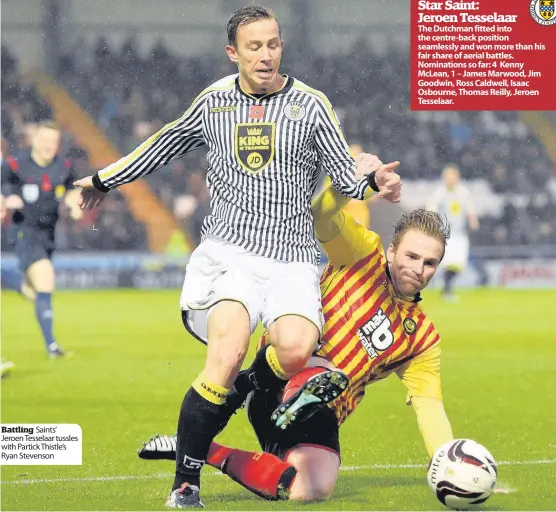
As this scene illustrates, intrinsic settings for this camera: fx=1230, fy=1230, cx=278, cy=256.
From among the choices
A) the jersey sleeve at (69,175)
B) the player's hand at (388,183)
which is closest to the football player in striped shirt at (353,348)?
the player's hand at (388,183)

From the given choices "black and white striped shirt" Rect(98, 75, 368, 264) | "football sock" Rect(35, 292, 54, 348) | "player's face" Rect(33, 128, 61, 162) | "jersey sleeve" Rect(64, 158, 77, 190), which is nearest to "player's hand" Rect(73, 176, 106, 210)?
"black and white striped shirt" Rect(98, 75, 368, 264)

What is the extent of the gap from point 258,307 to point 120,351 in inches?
311

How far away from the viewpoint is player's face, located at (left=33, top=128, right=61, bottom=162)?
36.7ft

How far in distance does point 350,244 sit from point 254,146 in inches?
25.7

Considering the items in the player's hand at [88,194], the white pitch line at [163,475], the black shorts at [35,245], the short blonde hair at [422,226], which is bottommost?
the white pitch line at [163,475]

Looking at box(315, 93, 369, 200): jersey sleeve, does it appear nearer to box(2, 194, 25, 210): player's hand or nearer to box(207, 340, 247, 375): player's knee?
box(207, 340, 247, 375): player's knee

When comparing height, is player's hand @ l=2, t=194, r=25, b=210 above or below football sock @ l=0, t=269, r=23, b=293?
above

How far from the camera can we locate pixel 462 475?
4.73 meters

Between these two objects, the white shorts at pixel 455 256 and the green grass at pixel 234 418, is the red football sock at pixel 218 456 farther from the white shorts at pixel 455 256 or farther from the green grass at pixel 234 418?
the white shorts at pixel 455 256

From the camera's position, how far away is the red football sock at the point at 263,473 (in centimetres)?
501

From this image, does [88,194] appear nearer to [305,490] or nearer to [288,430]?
[288,430]

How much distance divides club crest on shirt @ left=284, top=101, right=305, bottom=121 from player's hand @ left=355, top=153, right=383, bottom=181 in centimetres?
30

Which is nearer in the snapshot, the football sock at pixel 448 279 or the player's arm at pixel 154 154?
the player's arm at pixel 154 154

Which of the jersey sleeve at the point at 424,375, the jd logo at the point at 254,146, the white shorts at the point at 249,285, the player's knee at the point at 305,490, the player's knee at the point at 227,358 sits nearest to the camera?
the player's knee at the point at 227,358
